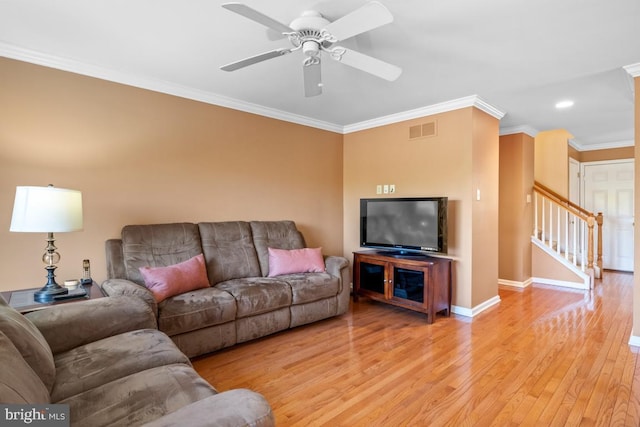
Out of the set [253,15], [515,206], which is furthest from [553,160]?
[253,15]

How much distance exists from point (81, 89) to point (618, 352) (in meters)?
4.96

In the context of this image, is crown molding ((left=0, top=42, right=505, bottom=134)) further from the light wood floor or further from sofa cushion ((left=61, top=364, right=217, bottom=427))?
sofa cushion ((left=61, top=364, right=217, bottom=427))

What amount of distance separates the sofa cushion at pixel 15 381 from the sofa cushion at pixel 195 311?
1.32 meters

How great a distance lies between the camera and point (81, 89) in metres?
2.86

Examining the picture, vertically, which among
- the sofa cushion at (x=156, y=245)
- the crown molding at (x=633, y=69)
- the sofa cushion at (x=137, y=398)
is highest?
the crown molding at (x=633, y=69)

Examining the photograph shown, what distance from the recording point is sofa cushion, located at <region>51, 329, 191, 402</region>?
4.73 feet

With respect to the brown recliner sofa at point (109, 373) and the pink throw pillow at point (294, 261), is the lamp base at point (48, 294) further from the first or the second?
the pink throw pillow at point (294, 261)

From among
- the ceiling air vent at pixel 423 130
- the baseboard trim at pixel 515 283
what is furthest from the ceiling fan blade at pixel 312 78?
the baseboard trim at pixel 515 283

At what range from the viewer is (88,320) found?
186 centimetres

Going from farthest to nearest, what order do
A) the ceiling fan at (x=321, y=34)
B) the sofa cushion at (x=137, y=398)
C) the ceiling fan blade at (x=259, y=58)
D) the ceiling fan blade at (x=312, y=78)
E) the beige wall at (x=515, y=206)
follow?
the beige wall at (x=515, y=206) < the ceiling fan blade at (x=312, y=78) < the ceiling fan blade at (x=259, y=58) < the ceiling fan at (x=321, y=34) < the sofa cushion at (x=137, y=398)

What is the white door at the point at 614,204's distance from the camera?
6023mm

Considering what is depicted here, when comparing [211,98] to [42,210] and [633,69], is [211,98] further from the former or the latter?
[633,69]

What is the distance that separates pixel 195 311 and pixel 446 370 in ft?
6.35

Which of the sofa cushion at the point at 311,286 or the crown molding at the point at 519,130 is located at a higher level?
the crown molding at the point at 519,130
